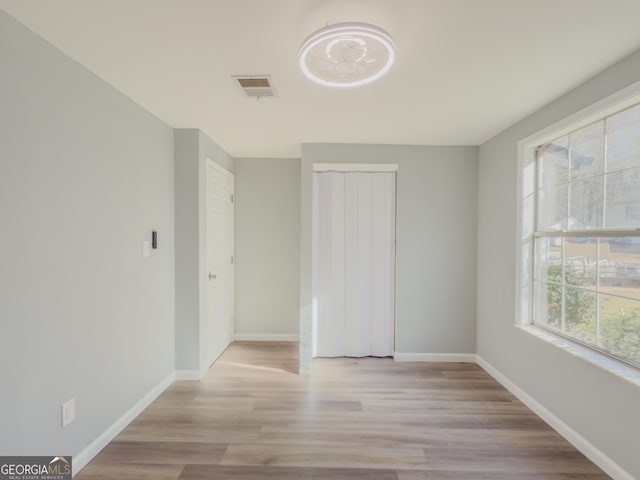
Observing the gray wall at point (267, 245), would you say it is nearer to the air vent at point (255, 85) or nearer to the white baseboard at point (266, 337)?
the white baseboard at point (266, 337)

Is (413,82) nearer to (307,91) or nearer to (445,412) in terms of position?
(307,91)

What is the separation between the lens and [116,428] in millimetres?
2219

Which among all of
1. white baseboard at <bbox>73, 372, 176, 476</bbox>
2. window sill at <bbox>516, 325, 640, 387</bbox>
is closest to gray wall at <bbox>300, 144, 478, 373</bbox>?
window sill at <bbox>516, 325, 640, 387</bbox>

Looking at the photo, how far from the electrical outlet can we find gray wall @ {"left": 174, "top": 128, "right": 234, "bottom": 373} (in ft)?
3.95

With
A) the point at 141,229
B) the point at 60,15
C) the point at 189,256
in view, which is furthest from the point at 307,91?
the point at 189,256

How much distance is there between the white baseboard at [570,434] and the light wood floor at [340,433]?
2.2 inches

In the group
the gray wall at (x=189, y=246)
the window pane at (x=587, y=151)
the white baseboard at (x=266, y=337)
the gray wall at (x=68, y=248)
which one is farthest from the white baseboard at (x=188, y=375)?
the window pane at (x=587, y=151)

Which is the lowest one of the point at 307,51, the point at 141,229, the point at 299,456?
the point at 299,456

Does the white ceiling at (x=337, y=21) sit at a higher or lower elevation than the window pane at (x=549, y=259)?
higher

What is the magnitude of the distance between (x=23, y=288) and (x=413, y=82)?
2.40m

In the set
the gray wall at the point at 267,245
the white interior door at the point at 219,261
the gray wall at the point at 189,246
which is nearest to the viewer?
the gray wall at the point at 189,246

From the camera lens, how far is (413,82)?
204 centimetres

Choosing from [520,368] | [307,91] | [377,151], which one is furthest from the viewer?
[377,151]

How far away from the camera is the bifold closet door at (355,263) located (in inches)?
139
